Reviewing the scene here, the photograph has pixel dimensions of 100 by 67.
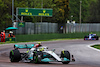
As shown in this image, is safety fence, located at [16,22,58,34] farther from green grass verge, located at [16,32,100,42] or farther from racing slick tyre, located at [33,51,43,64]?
A: racing slick tyre, located at [33,51,43,64]

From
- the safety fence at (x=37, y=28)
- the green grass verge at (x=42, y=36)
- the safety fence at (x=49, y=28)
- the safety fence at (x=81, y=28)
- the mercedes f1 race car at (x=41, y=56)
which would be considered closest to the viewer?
the mercedes f1 race car at (x=41, y=56)

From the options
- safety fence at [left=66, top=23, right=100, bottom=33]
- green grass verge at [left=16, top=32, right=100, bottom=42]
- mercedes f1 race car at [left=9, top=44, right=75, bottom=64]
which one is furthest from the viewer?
safety fence at [left=66, top=23, right=100, bottom=33]

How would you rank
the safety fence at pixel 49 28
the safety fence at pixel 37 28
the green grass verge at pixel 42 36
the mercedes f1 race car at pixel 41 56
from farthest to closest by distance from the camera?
1. the safety fence at pixel 49 28
2. the safety fence at pixel 37 28
3. the green grass verge at pixel 42 36
4. the mercedes f1 race car at pixel 41 56

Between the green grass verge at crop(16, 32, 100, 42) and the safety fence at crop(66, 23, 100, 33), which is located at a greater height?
the safety fence at crop(66, 23, 100, 33)

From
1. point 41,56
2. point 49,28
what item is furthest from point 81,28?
point 41,56

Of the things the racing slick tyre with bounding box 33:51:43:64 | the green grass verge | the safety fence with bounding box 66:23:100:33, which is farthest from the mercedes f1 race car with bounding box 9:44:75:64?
the safety fence with bounding box 66:23:100:33

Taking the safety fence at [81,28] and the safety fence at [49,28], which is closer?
the safety fence at [49,28]

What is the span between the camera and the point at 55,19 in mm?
62406

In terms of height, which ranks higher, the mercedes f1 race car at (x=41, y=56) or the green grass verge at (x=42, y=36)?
the mercedes f1 race car at (x=41, y=56)

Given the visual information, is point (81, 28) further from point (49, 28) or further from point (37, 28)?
point (37, 28)

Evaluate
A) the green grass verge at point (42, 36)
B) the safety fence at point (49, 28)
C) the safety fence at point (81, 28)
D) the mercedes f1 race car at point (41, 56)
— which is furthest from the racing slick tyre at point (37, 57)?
the safety fence at point (81, 28)

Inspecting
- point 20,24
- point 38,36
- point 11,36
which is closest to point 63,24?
point 38,36

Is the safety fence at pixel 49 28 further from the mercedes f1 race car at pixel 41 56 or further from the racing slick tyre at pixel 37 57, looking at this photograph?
the racing slick tyre at pixel 37 57

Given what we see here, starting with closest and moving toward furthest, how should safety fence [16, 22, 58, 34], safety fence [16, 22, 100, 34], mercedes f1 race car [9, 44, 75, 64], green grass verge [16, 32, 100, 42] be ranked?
mercedes f1 race car [9, 44, 75, 64] < green grass verge [16, 32, 100, 42] < safety fence [16, 22, 58, 34] < safety fence [16, 22, 100, 34]
